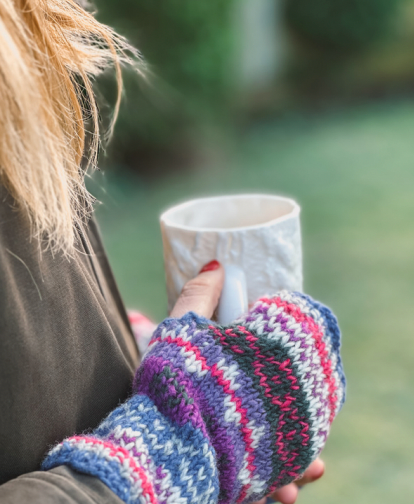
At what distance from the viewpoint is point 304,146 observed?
771cm

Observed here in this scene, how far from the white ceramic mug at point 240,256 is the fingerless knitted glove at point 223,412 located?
0.10 metres

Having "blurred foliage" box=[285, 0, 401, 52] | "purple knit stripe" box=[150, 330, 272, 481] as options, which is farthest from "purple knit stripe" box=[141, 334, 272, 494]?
"blurred foliage" box=[285, 0, 401, 52]

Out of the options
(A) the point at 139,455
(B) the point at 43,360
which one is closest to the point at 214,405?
(A) the point at 139,455

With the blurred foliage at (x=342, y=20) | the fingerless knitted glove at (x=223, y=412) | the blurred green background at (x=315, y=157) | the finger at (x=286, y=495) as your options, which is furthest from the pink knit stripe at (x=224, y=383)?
the blurred foliage at (x=342, y=20)

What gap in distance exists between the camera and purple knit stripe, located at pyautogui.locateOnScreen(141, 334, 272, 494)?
0.76 m

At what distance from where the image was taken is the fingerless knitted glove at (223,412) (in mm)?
704

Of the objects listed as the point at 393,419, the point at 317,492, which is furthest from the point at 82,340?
the point at 393,419

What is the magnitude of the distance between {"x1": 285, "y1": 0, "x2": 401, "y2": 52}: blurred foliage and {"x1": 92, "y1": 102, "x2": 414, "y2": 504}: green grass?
1.37 meters

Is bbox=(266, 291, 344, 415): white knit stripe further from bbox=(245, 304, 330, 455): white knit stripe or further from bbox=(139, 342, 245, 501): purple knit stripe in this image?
bbox=(139, 342, 245, 501): purple knit stripe

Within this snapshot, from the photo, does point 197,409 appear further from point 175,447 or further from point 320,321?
point 320,321

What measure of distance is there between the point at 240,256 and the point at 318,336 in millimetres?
186

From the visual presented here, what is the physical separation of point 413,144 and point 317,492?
570 cm

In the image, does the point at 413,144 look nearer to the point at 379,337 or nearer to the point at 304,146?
the point at 304,146

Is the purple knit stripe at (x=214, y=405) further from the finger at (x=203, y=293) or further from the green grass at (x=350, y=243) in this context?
the green grass at (x=350, y=243)
